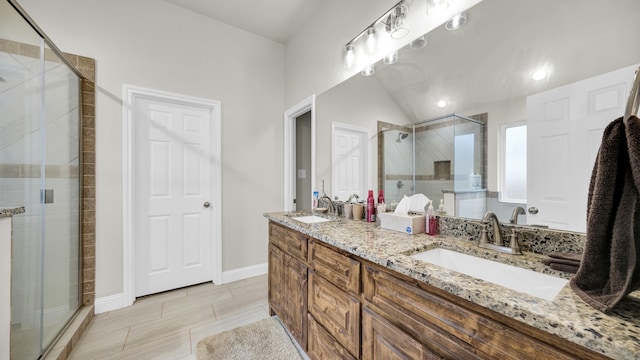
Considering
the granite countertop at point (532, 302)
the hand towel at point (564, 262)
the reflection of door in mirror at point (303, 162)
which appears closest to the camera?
the granite countertop at point (532, 302)

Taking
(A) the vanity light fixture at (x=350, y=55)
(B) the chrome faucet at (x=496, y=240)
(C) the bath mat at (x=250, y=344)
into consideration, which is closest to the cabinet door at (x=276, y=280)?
(C) the bath mat at (x=250, y=344)

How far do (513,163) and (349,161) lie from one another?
120 centimetres

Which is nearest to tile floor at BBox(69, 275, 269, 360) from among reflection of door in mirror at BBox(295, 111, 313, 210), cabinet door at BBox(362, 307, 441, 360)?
reflection of door in mirror at BBox(295, 111, 313, 210)

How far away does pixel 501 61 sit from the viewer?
1.14 m

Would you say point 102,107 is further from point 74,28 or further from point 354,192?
point 354,192

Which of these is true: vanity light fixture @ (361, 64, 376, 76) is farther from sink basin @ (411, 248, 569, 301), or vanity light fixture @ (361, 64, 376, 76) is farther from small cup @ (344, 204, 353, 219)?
sink basin @ (411, 248, 569, 301)

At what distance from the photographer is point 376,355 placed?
102cm

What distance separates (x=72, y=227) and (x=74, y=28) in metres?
1.73

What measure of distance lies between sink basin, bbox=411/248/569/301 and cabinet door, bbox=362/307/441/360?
324 millimetres

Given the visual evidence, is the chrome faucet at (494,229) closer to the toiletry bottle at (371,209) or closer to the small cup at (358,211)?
the toiletry bottle at (371,209)

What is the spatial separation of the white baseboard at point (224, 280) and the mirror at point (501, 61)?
2.11 metres

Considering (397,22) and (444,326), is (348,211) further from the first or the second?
(397,22)

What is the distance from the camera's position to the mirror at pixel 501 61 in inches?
34.5

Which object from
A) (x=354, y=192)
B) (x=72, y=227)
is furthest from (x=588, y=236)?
(x=72, y=227)
